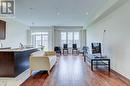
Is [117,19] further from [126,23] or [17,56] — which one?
[17,56]

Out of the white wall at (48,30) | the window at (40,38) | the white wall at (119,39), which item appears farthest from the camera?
the window at (40,38)

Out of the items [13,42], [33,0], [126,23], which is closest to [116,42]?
[126,23]

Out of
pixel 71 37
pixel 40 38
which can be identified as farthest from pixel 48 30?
pixel 71 37

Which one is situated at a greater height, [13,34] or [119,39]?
[13,34]

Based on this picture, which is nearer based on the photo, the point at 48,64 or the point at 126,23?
the point at 126,23

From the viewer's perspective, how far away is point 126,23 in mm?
4953

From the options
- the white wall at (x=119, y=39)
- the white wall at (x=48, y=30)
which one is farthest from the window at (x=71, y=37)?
the white wall at (x=119, y=39)

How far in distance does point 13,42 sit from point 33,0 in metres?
5.37

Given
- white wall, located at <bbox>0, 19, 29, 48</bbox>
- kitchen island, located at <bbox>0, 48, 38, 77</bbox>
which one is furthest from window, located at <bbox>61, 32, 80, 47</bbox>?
kitchen island, located at <bbox>0, 48, 38, 77</bbox>

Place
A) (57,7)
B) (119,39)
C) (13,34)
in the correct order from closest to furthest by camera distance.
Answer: (119,39), (57,7), (13,34)

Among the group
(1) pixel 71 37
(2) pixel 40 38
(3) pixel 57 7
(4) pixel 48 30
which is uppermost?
(3) pixel 57 7

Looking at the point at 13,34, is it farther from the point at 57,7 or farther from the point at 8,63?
the point at 8,63

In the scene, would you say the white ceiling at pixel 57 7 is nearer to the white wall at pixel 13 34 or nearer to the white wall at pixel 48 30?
the white wall at pixel 13 34

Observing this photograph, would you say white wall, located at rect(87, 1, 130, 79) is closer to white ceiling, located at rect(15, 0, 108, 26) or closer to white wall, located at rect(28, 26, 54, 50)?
white ceiling, located at rect(15, 0, 108, 26)
